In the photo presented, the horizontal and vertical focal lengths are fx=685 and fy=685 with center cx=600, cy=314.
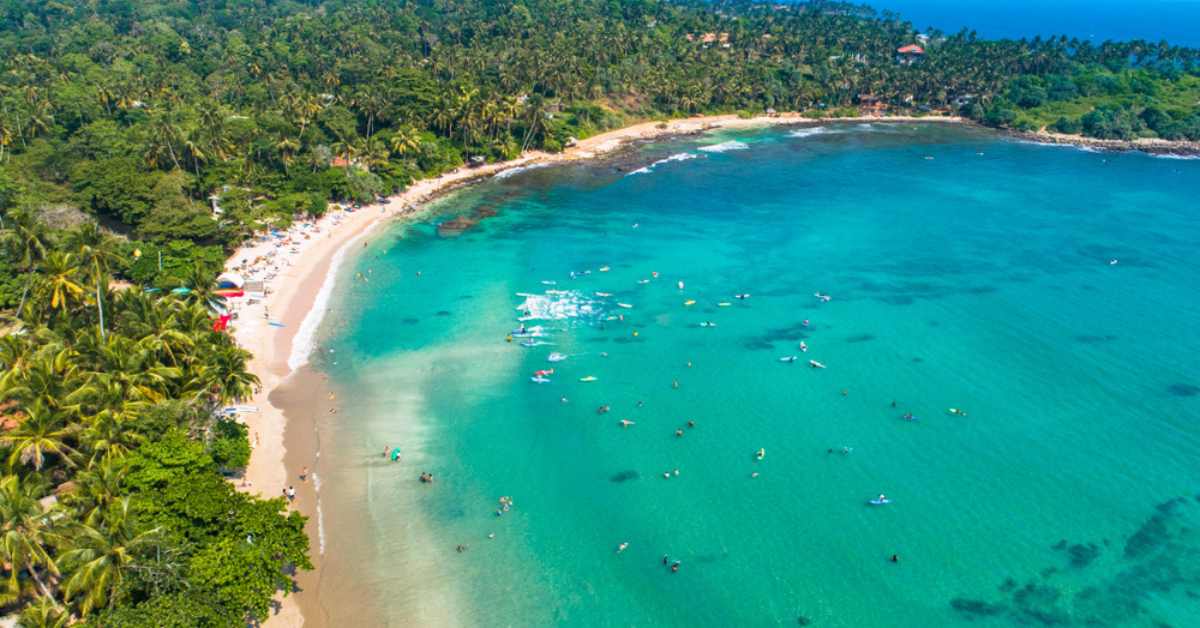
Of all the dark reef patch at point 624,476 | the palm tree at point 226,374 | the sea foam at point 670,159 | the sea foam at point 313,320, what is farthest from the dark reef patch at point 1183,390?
the sea foam at point 670,159

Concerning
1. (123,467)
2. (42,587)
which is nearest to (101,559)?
(42,587)

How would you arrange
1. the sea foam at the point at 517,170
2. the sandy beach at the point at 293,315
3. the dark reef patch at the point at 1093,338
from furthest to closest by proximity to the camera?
the sea foam at the point at 517,170 < the dark reef patch at the point at 1093,338 < the sandy beach at the point at 293,315

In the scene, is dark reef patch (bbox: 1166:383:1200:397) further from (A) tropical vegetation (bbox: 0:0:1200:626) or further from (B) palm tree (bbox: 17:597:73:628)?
(B) palm tree (bbox: 17:597:73:628)

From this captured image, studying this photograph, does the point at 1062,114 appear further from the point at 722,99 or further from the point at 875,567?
the point at 875,567

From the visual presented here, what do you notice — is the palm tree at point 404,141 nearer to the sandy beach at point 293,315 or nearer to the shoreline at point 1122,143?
the sandy beach at point 293,315

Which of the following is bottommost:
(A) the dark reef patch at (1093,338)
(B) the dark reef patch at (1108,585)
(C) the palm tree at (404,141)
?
(B) the dark reef patch at (1108,585)

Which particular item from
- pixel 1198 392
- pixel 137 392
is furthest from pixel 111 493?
pixel 1198 392
